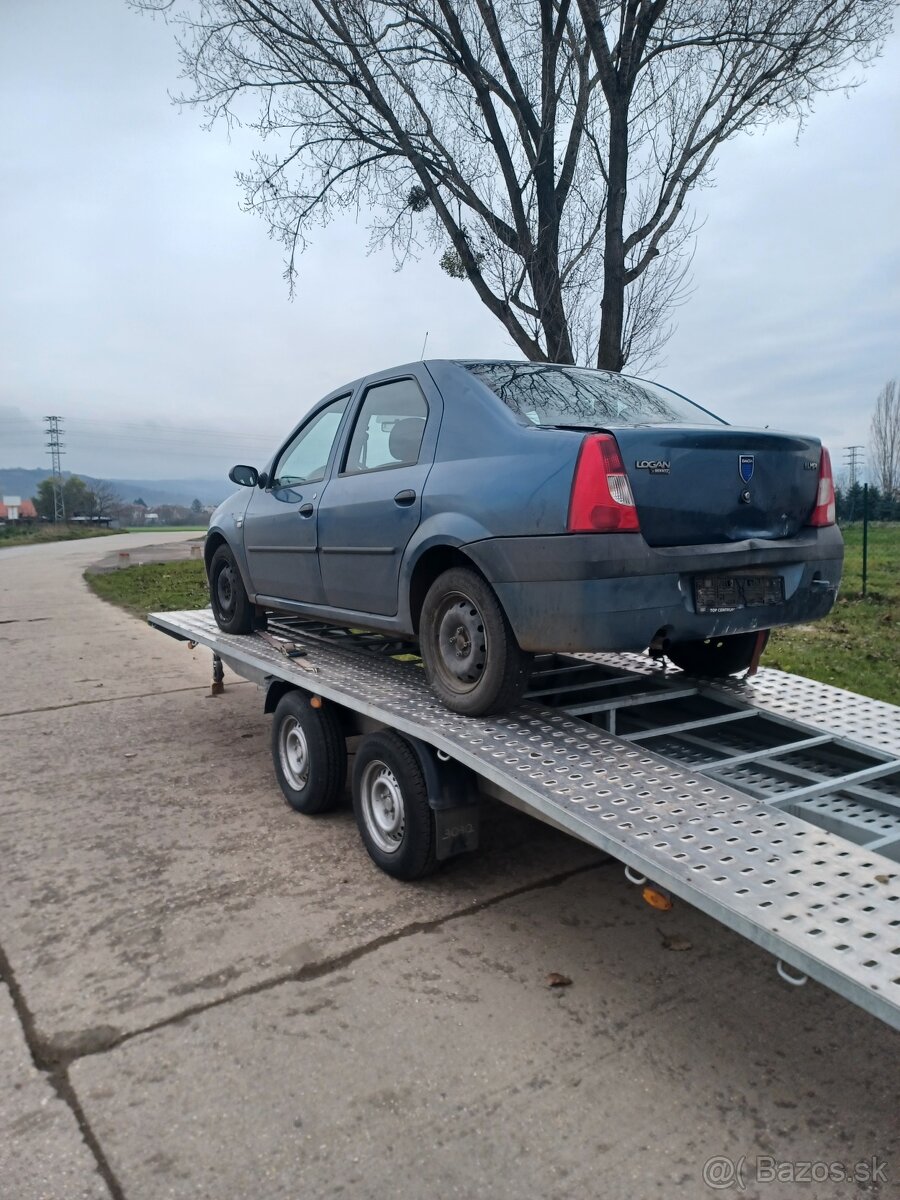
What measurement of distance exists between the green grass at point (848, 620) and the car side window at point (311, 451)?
449 centimetres

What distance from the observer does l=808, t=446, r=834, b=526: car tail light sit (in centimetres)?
382

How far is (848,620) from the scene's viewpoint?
33.5 feet

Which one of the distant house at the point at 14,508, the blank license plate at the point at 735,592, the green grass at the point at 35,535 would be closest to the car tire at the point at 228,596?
the blank license plate at the point at 735,592

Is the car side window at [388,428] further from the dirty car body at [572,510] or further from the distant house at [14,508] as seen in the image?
the distant house at [14,508]

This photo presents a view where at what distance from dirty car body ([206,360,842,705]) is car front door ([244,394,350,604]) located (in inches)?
6.6

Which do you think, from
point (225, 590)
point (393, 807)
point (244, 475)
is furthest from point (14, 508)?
point (393, 807)

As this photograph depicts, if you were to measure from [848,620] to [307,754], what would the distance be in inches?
311

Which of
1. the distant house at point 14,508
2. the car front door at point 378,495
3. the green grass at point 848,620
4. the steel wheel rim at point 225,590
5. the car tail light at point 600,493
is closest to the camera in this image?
the car tail light at point 600,493

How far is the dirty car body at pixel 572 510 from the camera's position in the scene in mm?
3201

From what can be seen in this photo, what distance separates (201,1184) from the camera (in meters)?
2.17

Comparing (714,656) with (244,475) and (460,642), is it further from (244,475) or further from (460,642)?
(244,475)

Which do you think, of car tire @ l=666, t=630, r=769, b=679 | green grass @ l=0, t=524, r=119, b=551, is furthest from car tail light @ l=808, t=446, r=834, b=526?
green grass @ l=0, t=524, r=119, b=551

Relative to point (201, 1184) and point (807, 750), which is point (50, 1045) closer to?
point (201, 1184)

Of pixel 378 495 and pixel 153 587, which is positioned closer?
pixel 378 495
